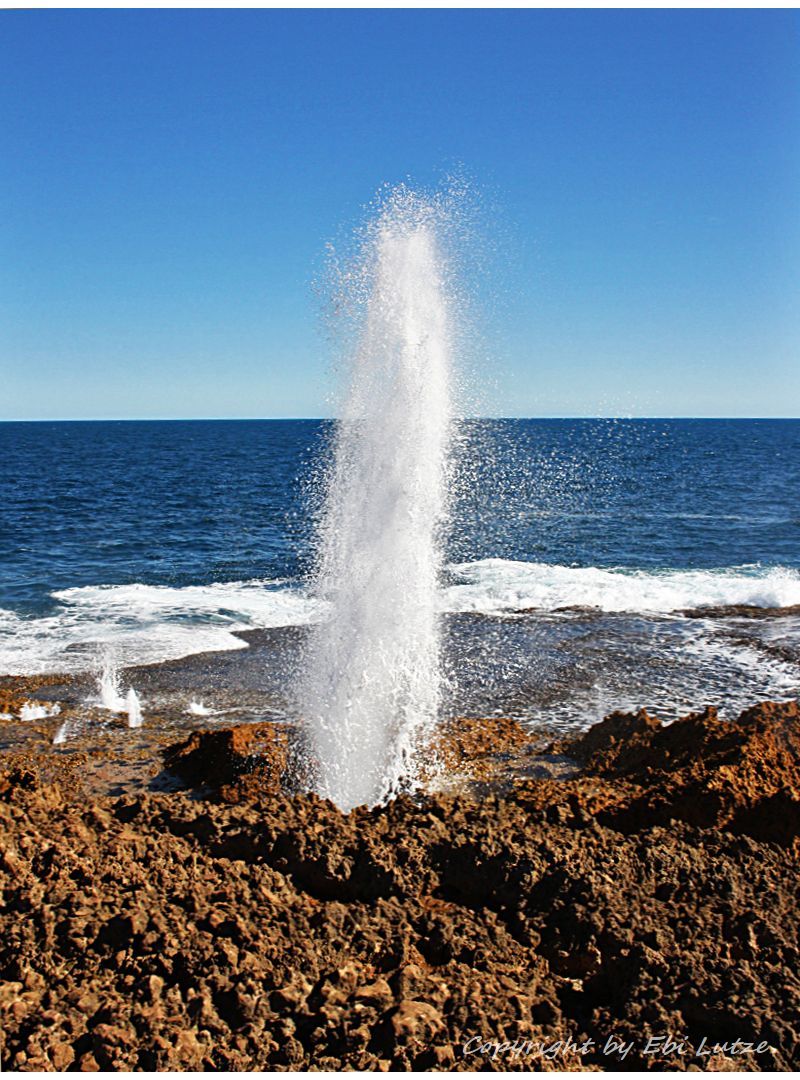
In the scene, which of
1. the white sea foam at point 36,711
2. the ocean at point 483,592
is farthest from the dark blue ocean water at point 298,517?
the white sea foam at point 36,711

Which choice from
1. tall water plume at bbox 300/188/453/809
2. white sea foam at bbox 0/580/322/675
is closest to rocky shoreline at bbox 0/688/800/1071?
tall water plume at bbox 300/188/453/809

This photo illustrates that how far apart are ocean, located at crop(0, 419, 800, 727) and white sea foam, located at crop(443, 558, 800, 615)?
0.10 m

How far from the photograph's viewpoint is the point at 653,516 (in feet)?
122

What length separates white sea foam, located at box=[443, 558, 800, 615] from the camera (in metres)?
20.2

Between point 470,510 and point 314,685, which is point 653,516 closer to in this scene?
point 470,510

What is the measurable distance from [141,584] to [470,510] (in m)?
19.2

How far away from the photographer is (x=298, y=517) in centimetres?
3684

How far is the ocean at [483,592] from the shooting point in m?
14.1

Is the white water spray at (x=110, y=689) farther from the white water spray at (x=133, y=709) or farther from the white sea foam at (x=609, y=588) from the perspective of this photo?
the white sea foam at (x=609, y=588)

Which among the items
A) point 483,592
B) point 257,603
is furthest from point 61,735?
point 483,592


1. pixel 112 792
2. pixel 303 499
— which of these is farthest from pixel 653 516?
pixel 112 792

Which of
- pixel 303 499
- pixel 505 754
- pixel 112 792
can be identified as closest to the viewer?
pixel 112 792

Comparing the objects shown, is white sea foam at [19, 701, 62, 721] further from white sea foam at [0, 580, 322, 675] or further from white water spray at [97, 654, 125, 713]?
white sea foam at [0, 580, 322, 675]

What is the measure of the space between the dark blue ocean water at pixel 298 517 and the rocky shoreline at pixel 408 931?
16.2 metres
